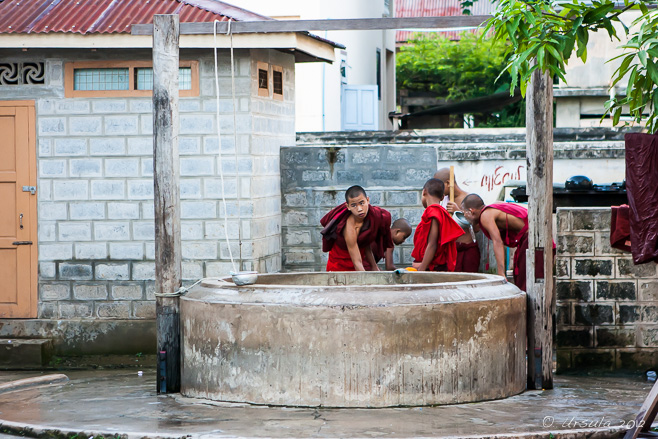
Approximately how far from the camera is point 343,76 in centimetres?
2100

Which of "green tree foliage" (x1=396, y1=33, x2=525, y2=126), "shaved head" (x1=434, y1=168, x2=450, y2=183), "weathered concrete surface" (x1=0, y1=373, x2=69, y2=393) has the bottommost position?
"weathered concrete surface" (x1=0, y1=373, x2=69, y2=393)

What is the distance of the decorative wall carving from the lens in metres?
11.4

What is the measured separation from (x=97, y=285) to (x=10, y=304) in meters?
0.99

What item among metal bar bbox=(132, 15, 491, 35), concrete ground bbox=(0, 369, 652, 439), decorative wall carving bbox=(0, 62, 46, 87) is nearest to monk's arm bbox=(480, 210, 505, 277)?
concrete ground bbox=(0, 369, 652, 439)

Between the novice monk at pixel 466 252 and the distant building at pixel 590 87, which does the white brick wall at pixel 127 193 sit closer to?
the novice monk at pixel 466 252

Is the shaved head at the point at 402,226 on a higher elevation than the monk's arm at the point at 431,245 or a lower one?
higher

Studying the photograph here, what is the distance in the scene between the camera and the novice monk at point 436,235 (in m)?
10.0

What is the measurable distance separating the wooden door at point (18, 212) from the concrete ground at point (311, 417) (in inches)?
111

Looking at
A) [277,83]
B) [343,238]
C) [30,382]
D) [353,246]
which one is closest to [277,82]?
[277,83]

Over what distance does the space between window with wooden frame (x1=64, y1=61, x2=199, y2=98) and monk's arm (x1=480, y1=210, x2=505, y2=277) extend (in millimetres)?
3548

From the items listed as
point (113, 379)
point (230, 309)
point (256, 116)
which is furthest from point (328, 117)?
point (230, 309)

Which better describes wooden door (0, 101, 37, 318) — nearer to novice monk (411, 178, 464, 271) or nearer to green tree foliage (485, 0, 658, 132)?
novice monk (411, 178, 464, 271)

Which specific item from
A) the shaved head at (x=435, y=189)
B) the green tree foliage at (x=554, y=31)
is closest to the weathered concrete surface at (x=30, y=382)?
the shaved head at (x=435, y=189)

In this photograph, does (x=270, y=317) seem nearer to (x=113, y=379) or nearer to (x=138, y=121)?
(x=113, y=379)
